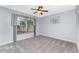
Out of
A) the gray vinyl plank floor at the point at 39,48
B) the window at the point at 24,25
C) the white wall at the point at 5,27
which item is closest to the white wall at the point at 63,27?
the gray vinyl plank floor at the point at 39,48

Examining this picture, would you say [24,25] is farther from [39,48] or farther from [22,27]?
[39,48]

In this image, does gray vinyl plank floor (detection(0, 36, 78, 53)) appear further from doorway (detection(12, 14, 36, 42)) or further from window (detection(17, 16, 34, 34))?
window (detection(17, 16, 34, 34))

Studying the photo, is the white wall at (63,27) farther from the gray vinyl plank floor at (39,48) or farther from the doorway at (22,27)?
the doorway at (22,27)

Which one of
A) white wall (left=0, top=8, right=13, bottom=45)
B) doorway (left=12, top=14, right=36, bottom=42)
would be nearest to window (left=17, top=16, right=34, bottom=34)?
doorway (left=12, top=14, right=36, bottom=42)

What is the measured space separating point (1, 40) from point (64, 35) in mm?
4354

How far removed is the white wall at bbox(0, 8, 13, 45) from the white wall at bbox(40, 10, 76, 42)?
377 cm

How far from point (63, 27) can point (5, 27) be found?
163 inches

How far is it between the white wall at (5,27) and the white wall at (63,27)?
3.77m

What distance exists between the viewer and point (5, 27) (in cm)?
523

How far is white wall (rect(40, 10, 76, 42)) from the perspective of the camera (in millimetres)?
5842

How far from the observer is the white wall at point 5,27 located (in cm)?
496
